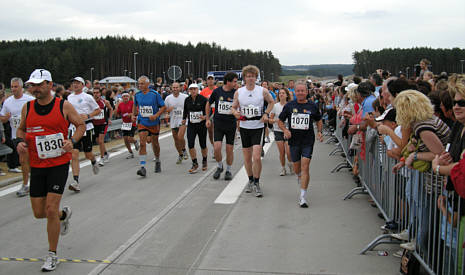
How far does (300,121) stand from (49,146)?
13.0 ft

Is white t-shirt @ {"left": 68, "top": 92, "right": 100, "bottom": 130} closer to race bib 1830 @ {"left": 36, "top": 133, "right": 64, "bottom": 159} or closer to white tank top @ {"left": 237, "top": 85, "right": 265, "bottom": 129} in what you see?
white tank top @ {"left": 237, "top": 85, "right": 265, "bottom": 129}

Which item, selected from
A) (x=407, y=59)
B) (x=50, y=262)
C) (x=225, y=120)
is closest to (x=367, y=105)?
(x=225, y=120)

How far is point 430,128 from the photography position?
4.48m

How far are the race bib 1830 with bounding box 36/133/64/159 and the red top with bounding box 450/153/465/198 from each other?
13.1ft

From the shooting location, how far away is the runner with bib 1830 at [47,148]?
5207mm

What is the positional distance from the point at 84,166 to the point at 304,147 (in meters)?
6.18

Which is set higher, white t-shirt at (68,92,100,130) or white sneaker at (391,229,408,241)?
white t-shirt at (68,92,100,130)

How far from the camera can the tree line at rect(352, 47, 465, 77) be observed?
6703 inches

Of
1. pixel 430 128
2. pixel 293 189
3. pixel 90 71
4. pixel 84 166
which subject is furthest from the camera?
pixel 90 71

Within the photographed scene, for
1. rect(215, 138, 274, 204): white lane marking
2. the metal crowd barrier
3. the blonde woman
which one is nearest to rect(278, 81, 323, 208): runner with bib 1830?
rect(215, 138, 274, 204): white lane marking

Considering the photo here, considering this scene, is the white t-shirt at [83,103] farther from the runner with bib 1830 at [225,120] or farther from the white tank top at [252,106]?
the white tank top at [252,106]

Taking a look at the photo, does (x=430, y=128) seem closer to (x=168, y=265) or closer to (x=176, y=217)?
(x=168, y=265)

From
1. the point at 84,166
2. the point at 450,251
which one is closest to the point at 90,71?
the point at 84,166

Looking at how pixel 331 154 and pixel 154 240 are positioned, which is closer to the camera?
pixel 154 240
